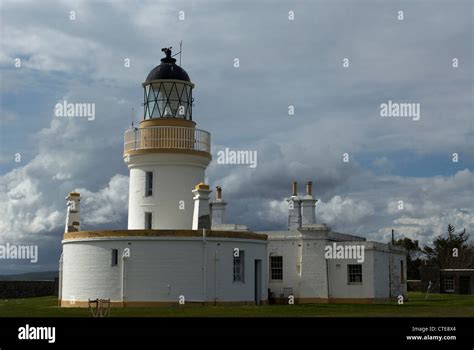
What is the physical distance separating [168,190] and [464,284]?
107 ft

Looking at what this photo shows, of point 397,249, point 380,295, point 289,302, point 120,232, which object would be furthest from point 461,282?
point 120,232

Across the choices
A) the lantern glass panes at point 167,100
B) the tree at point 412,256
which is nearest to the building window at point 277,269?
the lantern glass panes at point 167,100

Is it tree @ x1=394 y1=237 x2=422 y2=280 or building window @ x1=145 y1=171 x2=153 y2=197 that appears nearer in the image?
building window @ x1=145 y1=171 x2=153 y2=197

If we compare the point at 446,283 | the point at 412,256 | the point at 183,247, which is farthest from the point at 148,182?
the point at 412,256

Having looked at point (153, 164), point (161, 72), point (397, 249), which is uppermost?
point (161, 72)

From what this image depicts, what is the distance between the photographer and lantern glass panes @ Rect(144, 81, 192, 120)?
1355 inches

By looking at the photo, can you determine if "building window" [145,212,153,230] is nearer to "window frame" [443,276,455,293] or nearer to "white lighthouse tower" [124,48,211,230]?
"white lighthouse tower" [124,48,211,230]

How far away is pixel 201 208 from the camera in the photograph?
3266 cm

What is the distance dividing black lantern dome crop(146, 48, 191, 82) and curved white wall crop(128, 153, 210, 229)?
3453mm

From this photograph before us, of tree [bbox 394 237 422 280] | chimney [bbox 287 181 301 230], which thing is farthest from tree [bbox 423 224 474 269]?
chimney [bbox 287 181 301 230]
